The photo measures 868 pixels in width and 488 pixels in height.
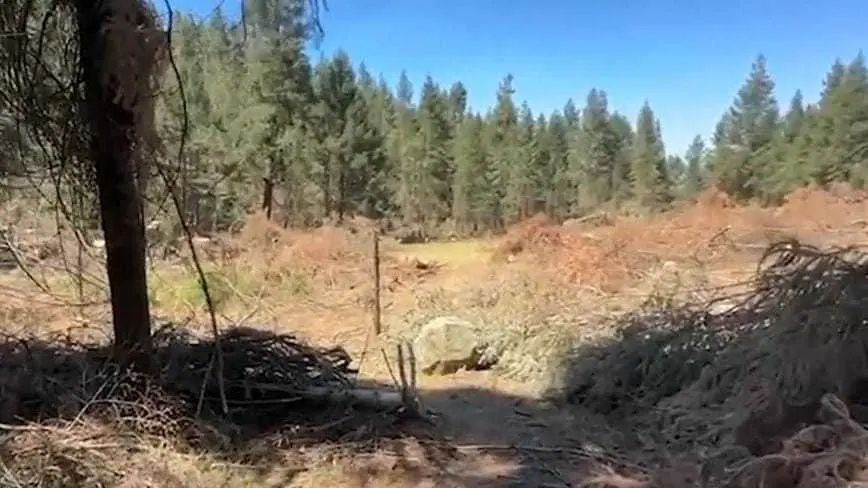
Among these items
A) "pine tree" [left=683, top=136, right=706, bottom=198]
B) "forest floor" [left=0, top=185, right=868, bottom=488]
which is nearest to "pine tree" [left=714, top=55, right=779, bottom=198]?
"pine tree" [left=683, top=136, right=706, bottom=198]

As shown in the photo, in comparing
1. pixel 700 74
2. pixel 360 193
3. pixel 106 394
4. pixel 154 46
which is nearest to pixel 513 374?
pixel 106 394

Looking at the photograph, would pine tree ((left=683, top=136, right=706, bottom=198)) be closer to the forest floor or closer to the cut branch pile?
the forest floor

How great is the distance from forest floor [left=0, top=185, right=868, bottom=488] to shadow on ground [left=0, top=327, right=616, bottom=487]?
14 mm

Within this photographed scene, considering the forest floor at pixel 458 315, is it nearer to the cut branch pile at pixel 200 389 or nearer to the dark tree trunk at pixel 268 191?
the cut branch pile at pixel 200 389

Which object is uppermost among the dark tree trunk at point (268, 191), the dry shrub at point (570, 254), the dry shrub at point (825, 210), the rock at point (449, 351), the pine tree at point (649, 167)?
the pine tree at point (649, 167)

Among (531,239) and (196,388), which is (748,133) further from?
(196,388)

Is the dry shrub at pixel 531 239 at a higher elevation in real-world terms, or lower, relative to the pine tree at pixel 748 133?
lower

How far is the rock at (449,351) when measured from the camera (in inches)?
257

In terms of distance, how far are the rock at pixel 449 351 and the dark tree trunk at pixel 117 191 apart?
3.05 m

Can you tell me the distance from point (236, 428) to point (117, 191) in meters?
1.31

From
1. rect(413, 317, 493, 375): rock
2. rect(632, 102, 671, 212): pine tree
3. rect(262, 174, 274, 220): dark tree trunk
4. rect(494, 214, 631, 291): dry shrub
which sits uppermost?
rect(632, 102, 671, 212): pine tree

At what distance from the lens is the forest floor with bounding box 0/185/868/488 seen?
3.25m

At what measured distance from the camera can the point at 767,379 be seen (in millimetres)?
3271

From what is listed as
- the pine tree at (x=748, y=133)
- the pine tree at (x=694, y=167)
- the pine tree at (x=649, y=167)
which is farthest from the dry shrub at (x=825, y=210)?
the pine tree at (x=649, y=167)
